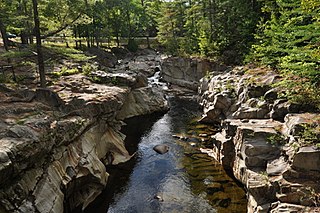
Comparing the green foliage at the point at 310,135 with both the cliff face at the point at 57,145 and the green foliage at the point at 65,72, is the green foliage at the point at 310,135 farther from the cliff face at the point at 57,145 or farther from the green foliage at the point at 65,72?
the green foliage at the point at 65,72

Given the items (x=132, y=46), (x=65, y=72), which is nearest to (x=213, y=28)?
(x=65, y=72)

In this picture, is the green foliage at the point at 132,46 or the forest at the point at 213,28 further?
the green foliage at the point at 132,46

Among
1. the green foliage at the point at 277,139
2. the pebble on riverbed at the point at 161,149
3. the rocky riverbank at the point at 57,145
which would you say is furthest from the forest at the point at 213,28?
the pebble on riverbed at the point at 161,149

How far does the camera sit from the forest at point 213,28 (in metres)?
16.0

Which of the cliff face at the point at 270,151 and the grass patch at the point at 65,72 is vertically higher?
the grass patch at the point at 65,72

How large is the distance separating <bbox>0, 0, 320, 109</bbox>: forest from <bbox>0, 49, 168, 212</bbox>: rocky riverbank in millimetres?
5000

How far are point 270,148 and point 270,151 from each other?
152mm

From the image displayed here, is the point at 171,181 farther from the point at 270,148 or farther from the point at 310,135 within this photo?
the point at 310,135

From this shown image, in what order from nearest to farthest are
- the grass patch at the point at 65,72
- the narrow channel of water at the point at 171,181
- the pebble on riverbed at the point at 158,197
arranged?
the narrow channel of water at the point at 171,181
the pebble on riverbed at the point at 158,197
the grass patch at the point at 65,72

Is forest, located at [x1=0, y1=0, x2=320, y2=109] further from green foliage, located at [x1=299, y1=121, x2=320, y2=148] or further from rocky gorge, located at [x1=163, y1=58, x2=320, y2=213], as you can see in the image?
green foliage, located at [x1=299, y1=121, x2=320, y2=148]

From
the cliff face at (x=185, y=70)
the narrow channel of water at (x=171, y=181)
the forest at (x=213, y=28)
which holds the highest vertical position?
the forest at (x=213, y=28)

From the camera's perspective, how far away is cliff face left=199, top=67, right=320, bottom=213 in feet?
A: 37.8

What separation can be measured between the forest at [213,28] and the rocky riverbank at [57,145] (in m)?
5.00

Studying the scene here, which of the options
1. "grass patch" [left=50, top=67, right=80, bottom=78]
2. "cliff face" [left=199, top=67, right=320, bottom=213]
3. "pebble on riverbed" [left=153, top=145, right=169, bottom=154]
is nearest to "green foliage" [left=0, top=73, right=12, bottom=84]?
"grass patch" [left=50, top=67, right=80, bottom=78]
